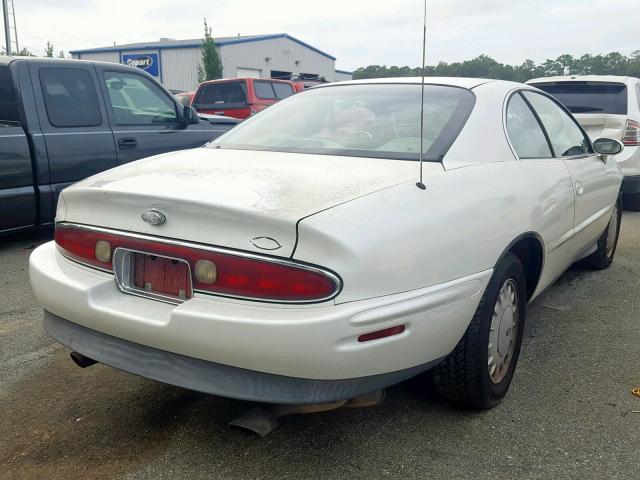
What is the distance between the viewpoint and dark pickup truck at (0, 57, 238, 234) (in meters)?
5.15

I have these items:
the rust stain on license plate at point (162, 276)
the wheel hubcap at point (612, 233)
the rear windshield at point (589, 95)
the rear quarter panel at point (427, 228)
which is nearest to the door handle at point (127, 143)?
the rust stain on license plate at point (162, 276)

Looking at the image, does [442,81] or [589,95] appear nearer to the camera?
[442,81]

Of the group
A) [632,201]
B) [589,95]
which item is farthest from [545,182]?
[632,201]

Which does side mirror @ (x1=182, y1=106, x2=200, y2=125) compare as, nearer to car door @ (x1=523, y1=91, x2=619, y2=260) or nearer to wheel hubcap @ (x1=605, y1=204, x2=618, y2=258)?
car door @ (x1=523, y1=91, x2=619, y2=260)

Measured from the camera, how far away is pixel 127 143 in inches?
229

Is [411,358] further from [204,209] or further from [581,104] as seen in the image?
[581,104]

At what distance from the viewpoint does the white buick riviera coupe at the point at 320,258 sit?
6.29ft

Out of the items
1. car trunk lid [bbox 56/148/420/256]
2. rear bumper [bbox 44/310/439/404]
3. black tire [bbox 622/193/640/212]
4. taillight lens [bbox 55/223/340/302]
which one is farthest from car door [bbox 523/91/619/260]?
black tire [bbox 622/193/640/212]

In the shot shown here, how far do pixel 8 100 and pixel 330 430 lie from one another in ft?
14.1

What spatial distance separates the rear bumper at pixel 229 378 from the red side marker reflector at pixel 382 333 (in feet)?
0.48

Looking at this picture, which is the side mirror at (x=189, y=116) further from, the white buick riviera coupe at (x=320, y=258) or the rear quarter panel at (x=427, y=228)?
the rear quarter panel at (x=427, y=228)

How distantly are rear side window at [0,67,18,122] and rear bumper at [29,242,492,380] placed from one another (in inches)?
141

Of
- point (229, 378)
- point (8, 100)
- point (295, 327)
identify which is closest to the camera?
point (295, 327)

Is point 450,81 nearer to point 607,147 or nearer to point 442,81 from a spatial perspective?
point 442,81
